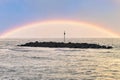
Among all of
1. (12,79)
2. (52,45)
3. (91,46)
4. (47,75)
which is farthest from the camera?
(52,45)

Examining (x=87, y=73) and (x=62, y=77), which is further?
(x=87, y=73)

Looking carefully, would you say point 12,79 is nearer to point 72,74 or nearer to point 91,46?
point 72,74

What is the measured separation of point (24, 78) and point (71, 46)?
82.5m

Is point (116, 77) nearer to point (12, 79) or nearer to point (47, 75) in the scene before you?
point (47, 75)

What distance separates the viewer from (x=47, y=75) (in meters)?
38.4

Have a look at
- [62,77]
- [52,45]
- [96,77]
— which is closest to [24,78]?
[62,77]

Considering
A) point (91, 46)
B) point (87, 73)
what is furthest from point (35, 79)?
point (91, 46)

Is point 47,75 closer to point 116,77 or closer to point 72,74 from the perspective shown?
point 72,74

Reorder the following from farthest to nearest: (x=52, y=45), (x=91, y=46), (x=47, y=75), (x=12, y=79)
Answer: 1. (x=52, y=45)
2. (x=91, y=46)
3. (x=47, y=75)
4. (x=12, y=79)

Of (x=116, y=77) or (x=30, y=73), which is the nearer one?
(x=116, y=77)

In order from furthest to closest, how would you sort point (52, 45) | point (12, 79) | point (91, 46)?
1. point (52, 45)
2. point (91, 46)
3. point (12, 79)

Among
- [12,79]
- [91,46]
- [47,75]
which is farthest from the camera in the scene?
[91,46]

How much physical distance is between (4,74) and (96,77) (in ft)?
32.7

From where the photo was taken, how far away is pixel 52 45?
125125 mm
